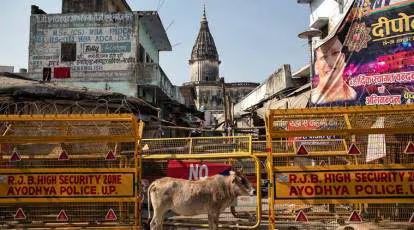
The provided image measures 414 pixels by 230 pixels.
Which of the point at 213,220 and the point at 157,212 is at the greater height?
the point at 157,212

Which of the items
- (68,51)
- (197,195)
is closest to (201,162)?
(197,195)

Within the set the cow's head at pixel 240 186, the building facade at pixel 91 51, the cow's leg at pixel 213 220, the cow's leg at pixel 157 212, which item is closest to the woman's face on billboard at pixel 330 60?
the cow's head at pixel 240 186

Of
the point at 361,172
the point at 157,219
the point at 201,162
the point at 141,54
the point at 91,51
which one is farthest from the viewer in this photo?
the point at 141,54

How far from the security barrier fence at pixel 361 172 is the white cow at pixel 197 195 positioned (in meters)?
1.02

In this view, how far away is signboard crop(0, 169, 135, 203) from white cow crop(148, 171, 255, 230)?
1.09 metres

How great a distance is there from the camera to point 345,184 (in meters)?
6.73

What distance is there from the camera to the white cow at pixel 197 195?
774 centimetres

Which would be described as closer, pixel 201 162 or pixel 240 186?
pixel 240 186

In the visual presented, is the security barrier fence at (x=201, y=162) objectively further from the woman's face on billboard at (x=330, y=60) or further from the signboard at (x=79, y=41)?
the signboard at (x=79, y=41)

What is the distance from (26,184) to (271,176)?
4.03m

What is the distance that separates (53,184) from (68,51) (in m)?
18.1

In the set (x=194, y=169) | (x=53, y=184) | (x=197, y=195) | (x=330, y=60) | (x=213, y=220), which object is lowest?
(x=213, y=220)

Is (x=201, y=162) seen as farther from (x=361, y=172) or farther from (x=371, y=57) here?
(x=371, y=57)

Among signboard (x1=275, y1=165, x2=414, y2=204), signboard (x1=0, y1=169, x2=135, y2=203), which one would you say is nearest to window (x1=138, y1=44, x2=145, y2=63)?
signboard (x1=0, y1=169, x2=135, y2=203)
